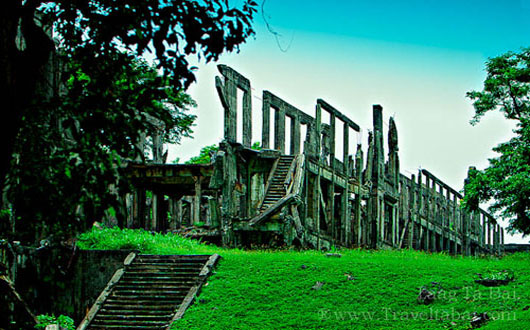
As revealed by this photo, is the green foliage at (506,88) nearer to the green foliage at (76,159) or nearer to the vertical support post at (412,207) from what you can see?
the vertical support post at (412,207)

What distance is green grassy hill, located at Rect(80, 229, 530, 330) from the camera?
15703 mm

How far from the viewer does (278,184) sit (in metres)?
28.5

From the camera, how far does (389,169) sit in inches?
1481

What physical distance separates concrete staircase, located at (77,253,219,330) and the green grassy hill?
0.54m

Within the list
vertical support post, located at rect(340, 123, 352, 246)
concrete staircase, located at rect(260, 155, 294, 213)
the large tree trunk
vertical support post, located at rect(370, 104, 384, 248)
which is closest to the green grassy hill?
concrete staircase, located at rect(260, 155, 294, 213)

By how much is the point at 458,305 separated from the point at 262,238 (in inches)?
463

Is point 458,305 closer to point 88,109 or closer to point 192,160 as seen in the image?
point 88,109

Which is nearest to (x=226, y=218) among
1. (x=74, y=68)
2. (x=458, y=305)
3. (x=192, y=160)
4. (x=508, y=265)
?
(x=508, y=265)

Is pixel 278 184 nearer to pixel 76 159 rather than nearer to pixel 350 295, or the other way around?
pixel 350 295

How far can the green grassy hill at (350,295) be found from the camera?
618 inches

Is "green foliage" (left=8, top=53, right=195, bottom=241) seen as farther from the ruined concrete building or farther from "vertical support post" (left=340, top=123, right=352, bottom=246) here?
"vertical support post" (left=340, top=123, right=352, bottom=246)

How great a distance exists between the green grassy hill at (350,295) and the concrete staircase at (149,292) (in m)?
0.54

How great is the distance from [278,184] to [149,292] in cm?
985

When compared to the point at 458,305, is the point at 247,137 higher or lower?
higher
